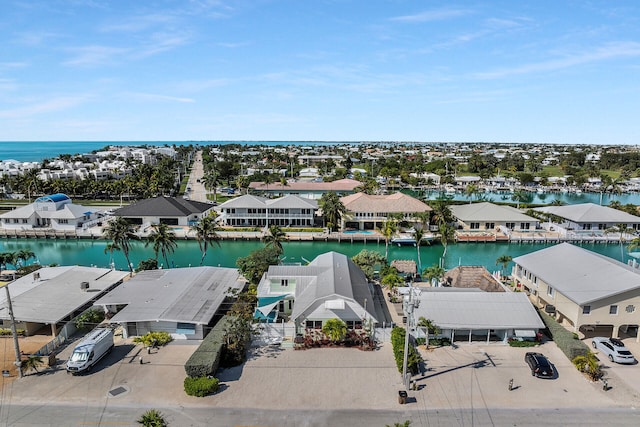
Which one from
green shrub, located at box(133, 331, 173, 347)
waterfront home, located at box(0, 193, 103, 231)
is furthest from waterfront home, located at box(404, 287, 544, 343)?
waterfront home, located at box(0, 193, 103, 231)

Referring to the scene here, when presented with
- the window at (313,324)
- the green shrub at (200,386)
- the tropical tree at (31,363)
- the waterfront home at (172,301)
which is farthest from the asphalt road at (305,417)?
the window at (313,324)

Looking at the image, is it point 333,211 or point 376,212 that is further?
point 376,212

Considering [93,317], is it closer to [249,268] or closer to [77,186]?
[249,268]

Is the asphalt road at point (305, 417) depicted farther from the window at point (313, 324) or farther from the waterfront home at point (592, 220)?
the waterfront home at point (592, 220)

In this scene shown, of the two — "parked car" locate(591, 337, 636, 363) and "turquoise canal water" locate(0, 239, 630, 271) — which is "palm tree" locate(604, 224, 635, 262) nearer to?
"turquoise canal water" locate(0, 239, 630, 271)

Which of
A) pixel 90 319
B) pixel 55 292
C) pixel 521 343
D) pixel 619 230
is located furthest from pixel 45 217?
pixel 619 230

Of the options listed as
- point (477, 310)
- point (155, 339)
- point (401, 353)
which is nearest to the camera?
point (401, 353)

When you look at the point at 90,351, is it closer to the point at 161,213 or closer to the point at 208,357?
the point at 208,357
